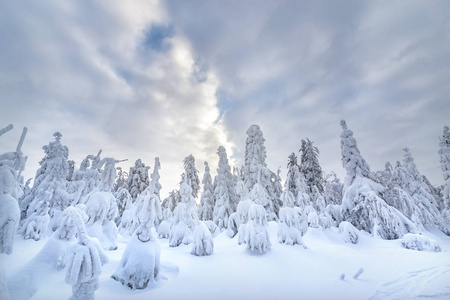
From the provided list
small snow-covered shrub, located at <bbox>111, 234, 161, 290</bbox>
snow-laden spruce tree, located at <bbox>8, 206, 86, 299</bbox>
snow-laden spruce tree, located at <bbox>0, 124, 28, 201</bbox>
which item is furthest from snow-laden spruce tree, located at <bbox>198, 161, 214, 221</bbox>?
snow-laden spruce tree, located at <bbox>0, 124, 28, 201</bbox>

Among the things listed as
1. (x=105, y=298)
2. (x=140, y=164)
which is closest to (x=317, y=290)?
(x=105, y=298)

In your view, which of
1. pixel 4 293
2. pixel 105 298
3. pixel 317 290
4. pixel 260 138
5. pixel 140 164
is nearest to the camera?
pixel 4 293

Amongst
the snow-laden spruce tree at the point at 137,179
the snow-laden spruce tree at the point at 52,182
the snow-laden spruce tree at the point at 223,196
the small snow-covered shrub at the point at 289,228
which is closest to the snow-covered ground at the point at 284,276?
Result: the small snow-covered shrub at the point at 289,228

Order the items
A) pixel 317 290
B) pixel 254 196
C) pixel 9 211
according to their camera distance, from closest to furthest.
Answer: pixel 9 211, pixel 317 290, pixel 254 196

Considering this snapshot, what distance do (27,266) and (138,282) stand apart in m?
2.97

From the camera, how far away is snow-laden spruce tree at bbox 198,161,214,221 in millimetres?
26708

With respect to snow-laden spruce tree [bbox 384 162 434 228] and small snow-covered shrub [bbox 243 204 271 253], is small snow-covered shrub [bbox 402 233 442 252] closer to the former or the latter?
snow-laden spruce tree [bbox 384 162 434 228]

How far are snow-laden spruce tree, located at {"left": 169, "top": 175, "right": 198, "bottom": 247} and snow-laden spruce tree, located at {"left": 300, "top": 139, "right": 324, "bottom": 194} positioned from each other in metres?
15.6

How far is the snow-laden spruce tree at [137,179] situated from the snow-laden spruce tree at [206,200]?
847 cm

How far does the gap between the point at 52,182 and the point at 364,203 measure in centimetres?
2311

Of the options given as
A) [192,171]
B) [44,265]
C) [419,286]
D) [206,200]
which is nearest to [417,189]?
[419,286]

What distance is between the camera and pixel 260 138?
2331 centimetres

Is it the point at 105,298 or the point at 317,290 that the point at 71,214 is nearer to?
the point at 105,298

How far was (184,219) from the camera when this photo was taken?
14.9m
